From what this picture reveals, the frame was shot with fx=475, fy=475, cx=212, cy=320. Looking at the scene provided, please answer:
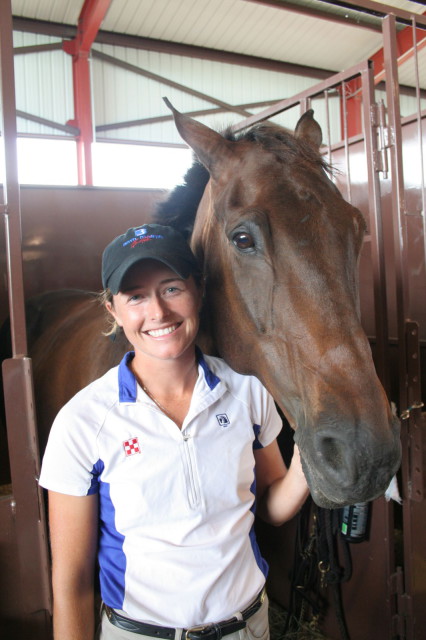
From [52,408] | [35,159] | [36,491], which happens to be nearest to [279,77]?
[35,159]

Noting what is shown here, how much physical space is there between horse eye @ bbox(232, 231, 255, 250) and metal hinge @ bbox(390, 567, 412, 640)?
166 centimetres

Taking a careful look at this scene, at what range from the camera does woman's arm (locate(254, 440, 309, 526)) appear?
148 centimetres

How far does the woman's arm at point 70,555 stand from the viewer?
1.26 m

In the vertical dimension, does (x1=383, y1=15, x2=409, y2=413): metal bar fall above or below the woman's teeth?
above

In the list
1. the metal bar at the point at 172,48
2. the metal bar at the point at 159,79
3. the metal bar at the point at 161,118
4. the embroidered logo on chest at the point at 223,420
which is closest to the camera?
the embroidered logo on chest at the point at 223,420

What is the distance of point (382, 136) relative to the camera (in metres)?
2.04

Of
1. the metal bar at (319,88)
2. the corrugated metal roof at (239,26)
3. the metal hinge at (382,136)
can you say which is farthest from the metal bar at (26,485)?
the corrugated metal roof at (239,26)

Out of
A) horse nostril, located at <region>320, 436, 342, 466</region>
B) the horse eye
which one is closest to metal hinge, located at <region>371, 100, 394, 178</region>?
the horse eye

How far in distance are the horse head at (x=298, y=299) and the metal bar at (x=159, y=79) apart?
899cm

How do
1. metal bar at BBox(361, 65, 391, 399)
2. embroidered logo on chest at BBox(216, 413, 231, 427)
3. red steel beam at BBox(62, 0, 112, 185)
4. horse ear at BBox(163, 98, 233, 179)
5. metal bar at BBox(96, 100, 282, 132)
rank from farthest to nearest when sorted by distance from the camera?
metal bar at BBox(96, 100, 282, 132) < red steel beam at BBox(62, 0, 112, 185) < metal bar at BBox(361, 65, 391, 399) < horse ear at BBox(163, 98, 233, 179) < embroidered logo on chest at BBox(216, 413, 231, 427)

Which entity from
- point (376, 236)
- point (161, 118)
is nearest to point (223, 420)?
point (376, 236)

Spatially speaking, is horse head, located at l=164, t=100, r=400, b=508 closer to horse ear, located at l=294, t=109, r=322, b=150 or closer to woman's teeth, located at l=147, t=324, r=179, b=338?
woman's teeth, located at l=147, t=324, r=179, b=338

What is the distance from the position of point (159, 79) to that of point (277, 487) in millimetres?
9940

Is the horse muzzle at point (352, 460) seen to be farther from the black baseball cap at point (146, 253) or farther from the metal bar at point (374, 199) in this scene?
the metal bar at point (374, 199)
